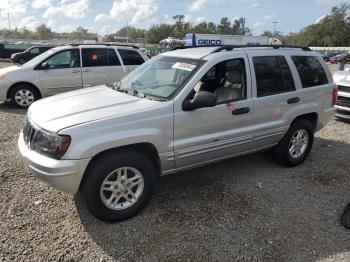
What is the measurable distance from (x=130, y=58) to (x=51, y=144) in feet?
23.6

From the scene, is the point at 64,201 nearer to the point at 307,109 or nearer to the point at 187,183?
the point at 187,183

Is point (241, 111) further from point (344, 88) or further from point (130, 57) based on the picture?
point (130, 57)

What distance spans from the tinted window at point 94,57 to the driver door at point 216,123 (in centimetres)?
581

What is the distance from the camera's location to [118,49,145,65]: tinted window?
398 inches

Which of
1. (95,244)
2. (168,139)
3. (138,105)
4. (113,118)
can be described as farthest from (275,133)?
(95,244)

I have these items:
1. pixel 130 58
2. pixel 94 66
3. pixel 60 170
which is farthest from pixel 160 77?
pixel 130 58

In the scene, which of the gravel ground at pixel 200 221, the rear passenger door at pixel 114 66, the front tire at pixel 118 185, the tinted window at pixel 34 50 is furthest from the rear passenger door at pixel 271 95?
the tinted window at pixel 34 50

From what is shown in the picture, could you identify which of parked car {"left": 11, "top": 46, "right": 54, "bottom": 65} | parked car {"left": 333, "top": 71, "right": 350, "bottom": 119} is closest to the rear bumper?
parked car {"left": 333, "top": 71, "right": 350, "bottom": 119}

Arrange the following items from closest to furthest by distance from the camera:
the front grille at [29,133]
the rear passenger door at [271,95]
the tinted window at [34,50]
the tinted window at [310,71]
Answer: the front grille at [29,133] < the rear passenger door at [271,95] < the tinted window at [310,71] < the tinted window at [34,50]

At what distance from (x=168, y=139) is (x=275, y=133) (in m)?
1.87

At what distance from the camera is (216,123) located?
4195mm

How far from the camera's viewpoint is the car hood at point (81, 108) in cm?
347

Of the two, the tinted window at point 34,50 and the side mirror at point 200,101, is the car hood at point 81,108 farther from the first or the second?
the tinted window at point 34,50

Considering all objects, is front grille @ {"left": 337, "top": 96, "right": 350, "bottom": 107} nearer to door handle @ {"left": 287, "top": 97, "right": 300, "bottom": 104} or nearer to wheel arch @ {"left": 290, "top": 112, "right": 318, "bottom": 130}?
wheel arch @ {"left": 290, "top": 112, "right": 318, "bottom": 130}
